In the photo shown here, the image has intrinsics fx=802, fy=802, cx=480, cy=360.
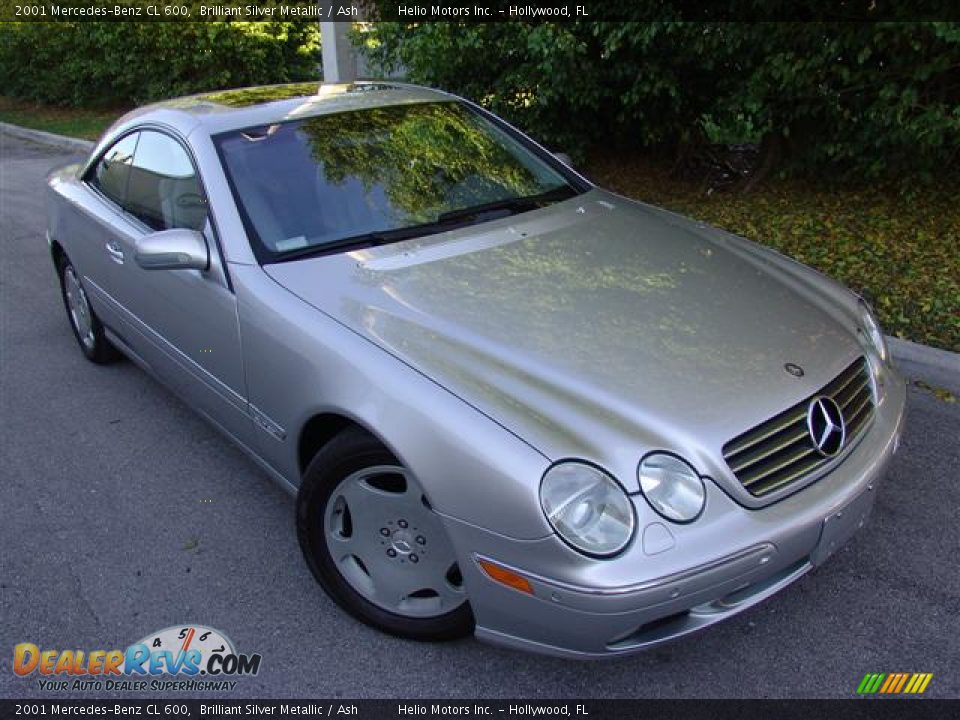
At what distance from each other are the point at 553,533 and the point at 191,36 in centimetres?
1300

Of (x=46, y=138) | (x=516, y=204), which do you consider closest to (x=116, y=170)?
(x=516, y=204)

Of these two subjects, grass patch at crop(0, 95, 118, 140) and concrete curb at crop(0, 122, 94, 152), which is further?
grass patch at crop(0, 95, 118, 140)

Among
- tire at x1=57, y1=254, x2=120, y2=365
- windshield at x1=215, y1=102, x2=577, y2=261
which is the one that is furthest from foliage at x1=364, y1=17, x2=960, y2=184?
tire at x1=57, y1=254, x2=120, y2=365

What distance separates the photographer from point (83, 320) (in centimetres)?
466

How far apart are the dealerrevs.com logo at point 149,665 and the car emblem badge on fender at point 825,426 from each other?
1.80 m

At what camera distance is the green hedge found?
1252 centimetres

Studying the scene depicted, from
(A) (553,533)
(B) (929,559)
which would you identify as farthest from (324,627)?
(B) (929,559)

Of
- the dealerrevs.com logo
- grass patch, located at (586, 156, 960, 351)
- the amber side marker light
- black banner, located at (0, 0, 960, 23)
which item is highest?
black banner, located at (0, 0, 960, 23)

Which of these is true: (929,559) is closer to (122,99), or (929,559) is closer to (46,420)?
(46,420)

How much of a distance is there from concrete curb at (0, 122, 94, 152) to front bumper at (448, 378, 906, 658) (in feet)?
38.3

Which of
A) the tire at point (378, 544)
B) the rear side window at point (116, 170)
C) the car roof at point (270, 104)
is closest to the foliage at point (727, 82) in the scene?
the car roof at point (270, 104)

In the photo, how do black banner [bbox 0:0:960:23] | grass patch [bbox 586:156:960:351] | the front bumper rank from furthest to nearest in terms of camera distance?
black banner [bbox 0:0:960:23] → grass patch [bbox 586:156:960:351] → the front bumper
